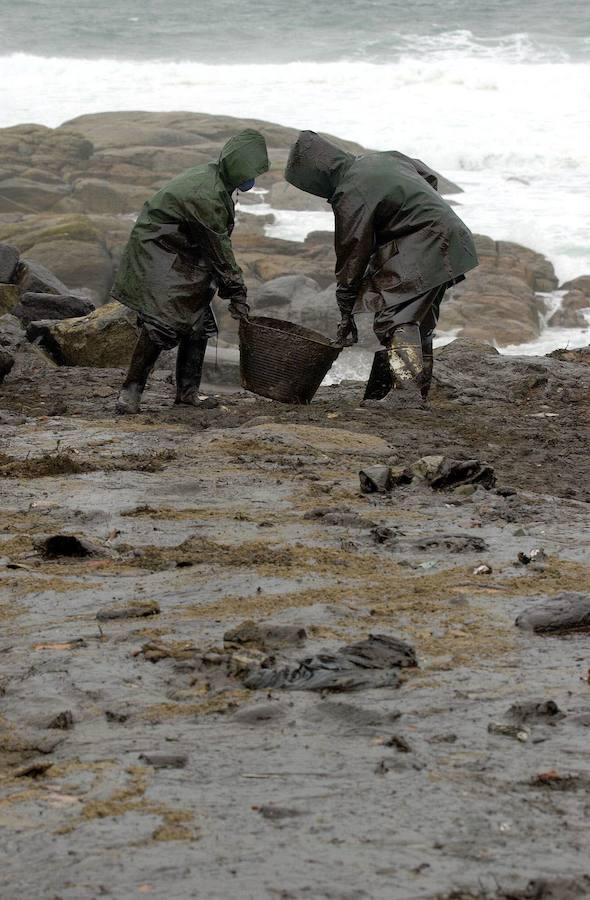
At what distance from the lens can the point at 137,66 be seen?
45344mm

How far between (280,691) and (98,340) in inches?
287

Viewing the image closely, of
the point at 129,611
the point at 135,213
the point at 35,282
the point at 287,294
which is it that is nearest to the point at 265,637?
the point at 129,611

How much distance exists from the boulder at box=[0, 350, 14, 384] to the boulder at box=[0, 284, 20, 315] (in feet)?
6.86

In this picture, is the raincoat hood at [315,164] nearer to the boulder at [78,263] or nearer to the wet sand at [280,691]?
the wet sand at [280,691]

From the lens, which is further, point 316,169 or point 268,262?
point 268,262

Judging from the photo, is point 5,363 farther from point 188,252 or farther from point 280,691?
point 280,691

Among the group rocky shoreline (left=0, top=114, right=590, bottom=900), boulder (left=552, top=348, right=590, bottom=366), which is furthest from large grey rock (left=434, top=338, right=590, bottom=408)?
rocky shoreline (left=0, top=114, right=590, bottom=900)

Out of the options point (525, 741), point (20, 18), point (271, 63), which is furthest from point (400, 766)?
point (20, 18)

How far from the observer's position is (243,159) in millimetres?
7613

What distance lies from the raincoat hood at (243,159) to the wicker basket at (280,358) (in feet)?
2.70

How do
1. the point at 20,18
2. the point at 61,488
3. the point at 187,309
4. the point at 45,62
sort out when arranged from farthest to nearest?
the point at 20,18 < the point at 45,62 < the point at 187,309 < the point at 61,488

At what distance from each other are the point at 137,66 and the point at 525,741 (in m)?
44.7

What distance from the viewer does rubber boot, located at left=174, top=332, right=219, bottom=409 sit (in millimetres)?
8320

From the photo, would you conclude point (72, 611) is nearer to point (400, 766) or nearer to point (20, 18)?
point (400, 766)
